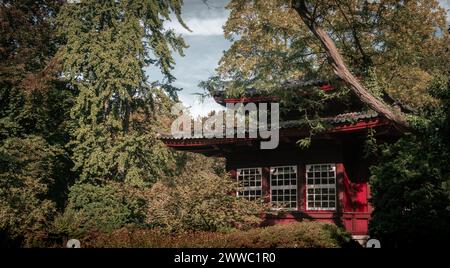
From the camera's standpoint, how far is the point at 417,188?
1122 cm

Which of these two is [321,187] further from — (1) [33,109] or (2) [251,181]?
(1) [33,109]

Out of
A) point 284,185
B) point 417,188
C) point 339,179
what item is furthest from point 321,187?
point 417,188

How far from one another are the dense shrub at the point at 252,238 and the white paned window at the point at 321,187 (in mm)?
4100

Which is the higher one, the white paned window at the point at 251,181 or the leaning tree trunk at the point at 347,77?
the leaning tree trunk at the point at 347,77

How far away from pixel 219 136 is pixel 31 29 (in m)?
12.9

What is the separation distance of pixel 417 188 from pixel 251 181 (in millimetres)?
9027

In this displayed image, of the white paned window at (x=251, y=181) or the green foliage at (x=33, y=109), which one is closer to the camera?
the white paned window at (x=251, y=181)

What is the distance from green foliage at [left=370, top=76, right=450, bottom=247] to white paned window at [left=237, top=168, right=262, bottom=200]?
7.02 meters

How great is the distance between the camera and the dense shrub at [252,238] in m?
11.8

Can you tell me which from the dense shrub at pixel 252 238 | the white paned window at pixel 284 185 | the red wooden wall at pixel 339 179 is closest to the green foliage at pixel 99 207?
the dense shrub at pixel 252 238

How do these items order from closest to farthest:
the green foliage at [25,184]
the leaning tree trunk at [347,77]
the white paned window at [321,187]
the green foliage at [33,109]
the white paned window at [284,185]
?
the leaning tree trunk at [347,77], the green foliage at [25,184], the white paned window at [321,187], the white paned window at [284,185], the green foliage at [33,109]

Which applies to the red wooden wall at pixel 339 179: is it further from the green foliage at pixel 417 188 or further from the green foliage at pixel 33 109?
the green foliage at pixel 33 109

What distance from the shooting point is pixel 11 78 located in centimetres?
2238

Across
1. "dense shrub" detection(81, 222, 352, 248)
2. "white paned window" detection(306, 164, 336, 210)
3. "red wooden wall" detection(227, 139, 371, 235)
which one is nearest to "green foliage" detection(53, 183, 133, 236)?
"dense shrub" detection(81, 222, 352, 248)
